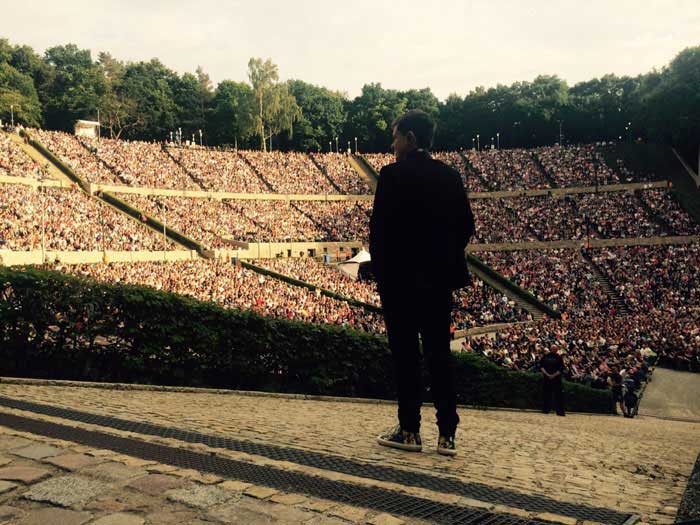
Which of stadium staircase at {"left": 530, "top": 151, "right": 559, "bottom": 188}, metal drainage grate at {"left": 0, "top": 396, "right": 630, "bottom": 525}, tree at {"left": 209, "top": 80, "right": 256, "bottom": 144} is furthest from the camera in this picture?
tree at {"left": 209, "top": 80, "right": 256, "bottom": 144}

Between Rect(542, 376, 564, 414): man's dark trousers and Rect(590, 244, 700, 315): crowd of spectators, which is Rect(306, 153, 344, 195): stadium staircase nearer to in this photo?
Rect(590, 244, 700, 315): crowd of spectators

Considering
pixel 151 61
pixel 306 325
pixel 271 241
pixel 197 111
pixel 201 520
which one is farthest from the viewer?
pixel 151 61

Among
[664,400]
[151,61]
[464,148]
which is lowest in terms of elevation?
[664,400]

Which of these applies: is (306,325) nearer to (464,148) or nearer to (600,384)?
(600,384)

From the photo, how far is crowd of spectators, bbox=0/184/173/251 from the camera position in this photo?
3419 cm

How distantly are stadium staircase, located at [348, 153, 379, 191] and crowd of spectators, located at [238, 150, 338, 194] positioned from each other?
527 centimetres

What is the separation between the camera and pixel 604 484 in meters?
4.54

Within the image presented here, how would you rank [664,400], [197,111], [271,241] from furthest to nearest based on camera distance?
[197,111], [271,241], [664,400]

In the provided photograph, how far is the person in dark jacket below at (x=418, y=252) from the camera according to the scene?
4570mm

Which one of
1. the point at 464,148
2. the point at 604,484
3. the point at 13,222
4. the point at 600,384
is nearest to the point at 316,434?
the point at 604,484

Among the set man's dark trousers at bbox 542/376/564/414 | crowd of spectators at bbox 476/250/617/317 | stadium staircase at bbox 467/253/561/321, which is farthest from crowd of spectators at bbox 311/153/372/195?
man's dark trousers at bbox 542/376/564/414

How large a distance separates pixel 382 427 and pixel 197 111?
88.0 meters

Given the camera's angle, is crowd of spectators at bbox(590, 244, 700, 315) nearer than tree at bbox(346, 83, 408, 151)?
Yes

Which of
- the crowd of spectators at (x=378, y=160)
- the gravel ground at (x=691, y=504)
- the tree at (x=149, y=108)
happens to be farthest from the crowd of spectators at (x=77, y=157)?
the gravel ground at (x=691, y=504)
